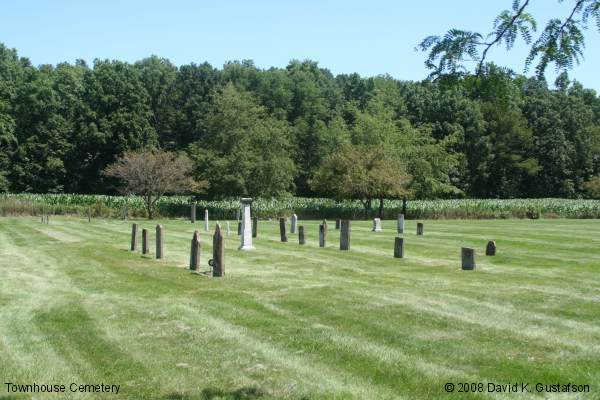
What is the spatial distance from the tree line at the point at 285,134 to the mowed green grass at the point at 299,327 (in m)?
41.6

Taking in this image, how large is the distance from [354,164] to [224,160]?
40.6ft

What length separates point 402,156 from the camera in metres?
66.1

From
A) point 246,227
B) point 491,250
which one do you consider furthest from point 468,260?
point 246,227

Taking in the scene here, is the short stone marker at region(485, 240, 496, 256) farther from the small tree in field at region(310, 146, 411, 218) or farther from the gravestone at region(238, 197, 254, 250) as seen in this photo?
the small tree in field at region(310, 146, 411, 218)

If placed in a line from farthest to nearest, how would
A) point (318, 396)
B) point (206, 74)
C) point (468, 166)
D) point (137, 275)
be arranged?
point (206, 74), point (468, 166), point (137, 275), point (318, 396)

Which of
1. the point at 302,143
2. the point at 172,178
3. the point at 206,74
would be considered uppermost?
the point at 206,74

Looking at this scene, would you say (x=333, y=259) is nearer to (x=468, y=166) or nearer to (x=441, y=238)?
(x=441, y=238)

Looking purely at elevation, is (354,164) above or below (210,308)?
above

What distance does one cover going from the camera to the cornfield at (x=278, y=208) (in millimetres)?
57656

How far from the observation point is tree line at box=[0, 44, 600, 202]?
6234 cm

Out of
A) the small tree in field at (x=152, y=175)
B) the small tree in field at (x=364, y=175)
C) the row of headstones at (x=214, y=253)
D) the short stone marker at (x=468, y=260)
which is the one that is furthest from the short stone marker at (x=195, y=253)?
the small tree in field at (x=364, y=175)

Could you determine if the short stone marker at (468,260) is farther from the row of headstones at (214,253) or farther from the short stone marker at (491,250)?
the row of headstones at (214,253)

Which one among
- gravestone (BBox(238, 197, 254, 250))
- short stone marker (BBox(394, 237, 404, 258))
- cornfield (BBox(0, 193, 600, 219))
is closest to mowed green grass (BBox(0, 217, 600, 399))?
short stone marker (BBox(394, 237, 404, 258))

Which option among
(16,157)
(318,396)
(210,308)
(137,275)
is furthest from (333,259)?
(16,157)
